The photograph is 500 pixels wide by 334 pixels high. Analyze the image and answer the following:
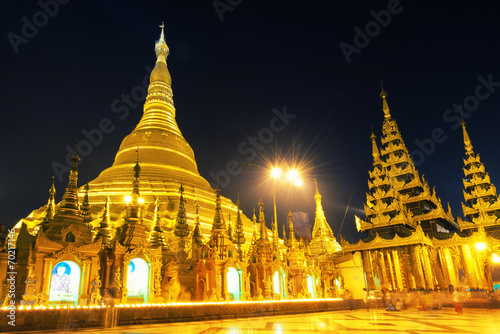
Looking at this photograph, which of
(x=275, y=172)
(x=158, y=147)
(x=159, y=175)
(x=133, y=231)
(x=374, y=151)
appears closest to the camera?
(x=133, y=231)

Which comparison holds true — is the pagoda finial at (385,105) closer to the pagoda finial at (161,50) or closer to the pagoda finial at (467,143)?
the pagoda finial at (467,143)

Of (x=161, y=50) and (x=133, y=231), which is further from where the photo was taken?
(x=161, y=50)

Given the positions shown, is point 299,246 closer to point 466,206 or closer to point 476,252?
point 476,252

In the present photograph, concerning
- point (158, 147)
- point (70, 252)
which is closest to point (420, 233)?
point (70, 252)

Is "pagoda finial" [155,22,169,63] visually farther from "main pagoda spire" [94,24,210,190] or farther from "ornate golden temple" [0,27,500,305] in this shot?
"ornate golden temple" [0,27,500,305]

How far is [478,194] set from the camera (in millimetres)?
31781

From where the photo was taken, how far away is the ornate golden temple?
556 inches

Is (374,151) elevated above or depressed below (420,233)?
above

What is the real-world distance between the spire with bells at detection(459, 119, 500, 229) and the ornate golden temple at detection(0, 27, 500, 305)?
121 millimetres

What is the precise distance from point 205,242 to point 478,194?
26.2 m

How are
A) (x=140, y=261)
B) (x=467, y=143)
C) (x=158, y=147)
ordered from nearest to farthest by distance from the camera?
(x=140, y=261)
(x=467, y=143)
(x=158, y=147)

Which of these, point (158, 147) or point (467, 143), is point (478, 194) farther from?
point (158, 147)

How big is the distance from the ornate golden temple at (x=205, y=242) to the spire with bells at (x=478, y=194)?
0.12 metres

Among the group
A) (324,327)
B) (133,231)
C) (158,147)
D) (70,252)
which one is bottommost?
(324,327)
